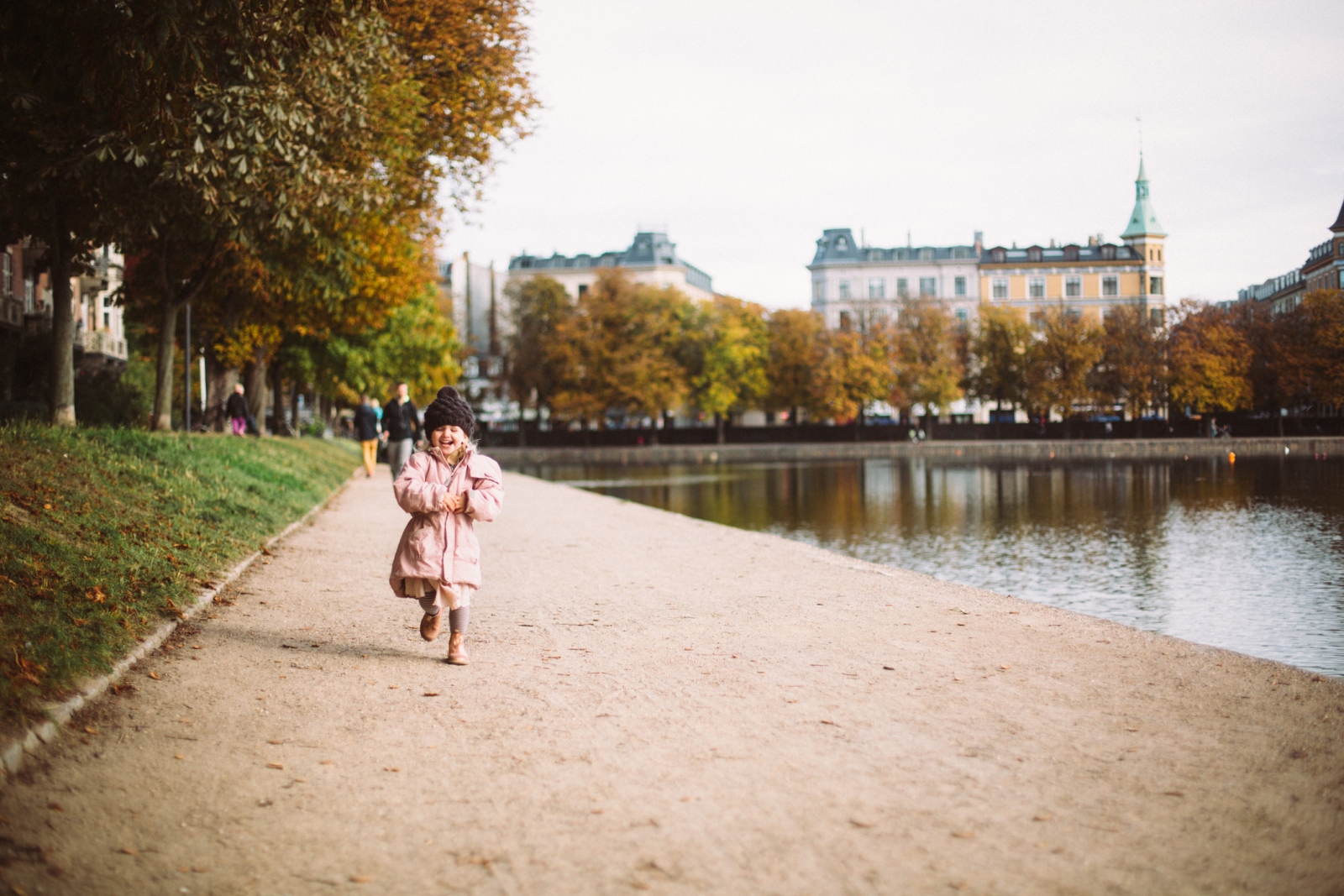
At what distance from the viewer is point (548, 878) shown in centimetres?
407

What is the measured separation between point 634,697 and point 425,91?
21.8m

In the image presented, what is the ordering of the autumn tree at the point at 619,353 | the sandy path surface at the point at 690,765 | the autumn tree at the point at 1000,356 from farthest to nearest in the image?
the autumn tree at the point at 1000,356 → the autumn tree at the point at 619,353 → the sandy path surface at the point at 690,765

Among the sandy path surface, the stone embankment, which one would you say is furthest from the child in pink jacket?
the stone embankment

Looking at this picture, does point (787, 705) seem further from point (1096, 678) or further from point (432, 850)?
point (432, 850)

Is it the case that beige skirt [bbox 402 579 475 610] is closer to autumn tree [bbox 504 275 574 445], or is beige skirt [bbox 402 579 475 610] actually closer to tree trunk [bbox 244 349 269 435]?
tree trunk [bbox 244 349 269 435]

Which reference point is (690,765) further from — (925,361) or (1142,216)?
(1142,216)

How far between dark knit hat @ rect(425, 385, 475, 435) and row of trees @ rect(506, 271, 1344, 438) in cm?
7083

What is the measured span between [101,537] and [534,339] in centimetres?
7660

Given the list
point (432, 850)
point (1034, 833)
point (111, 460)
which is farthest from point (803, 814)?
point (111, 460)

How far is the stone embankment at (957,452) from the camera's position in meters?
62.4

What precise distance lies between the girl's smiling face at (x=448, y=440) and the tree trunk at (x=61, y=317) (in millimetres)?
13383

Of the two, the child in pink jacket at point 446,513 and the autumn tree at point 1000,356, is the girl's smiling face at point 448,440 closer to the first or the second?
the child in pink jacket at point 446,513

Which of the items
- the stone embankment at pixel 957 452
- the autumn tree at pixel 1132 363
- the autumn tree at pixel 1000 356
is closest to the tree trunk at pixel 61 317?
the stone embankment at pixel 957 452

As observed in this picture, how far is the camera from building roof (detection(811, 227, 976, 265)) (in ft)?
364
